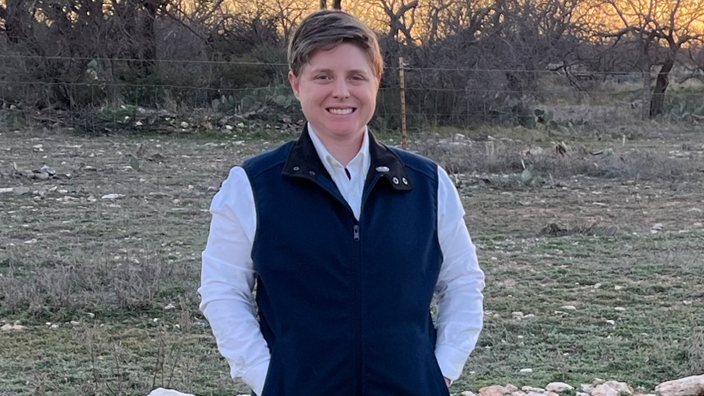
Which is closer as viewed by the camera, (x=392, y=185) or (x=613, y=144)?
(x=392, y=185)

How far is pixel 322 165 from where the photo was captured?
2.03 m

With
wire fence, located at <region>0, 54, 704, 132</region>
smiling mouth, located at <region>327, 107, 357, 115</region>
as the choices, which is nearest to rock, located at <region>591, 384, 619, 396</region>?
smiling mouth, located at <region>327, 107, 357, 115</region>

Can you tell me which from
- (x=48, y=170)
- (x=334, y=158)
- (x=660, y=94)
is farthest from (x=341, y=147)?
(x=660, y=94)

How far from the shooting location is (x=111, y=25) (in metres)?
20.7

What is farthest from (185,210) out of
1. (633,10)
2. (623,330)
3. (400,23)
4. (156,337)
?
(633,10)

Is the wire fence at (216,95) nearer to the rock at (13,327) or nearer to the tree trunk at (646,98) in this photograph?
the tree trunk at (646,98)

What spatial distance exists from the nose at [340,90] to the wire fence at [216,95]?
15.8 metres

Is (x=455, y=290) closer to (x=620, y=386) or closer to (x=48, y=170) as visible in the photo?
(x=620, y=386)

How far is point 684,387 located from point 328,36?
2.98 m

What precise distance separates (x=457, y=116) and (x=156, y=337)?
1498cm

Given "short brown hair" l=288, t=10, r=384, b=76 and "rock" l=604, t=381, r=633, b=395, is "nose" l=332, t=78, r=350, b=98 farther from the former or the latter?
"rock" l=604, t=381, r=633, b=395

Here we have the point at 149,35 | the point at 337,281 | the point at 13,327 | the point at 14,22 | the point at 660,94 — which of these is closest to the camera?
the point at 337,281

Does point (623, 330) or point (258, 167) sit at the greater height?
point (258, 167)

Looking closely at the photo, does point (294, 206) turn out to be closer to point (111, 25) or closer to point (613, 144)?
point (613, 144)
